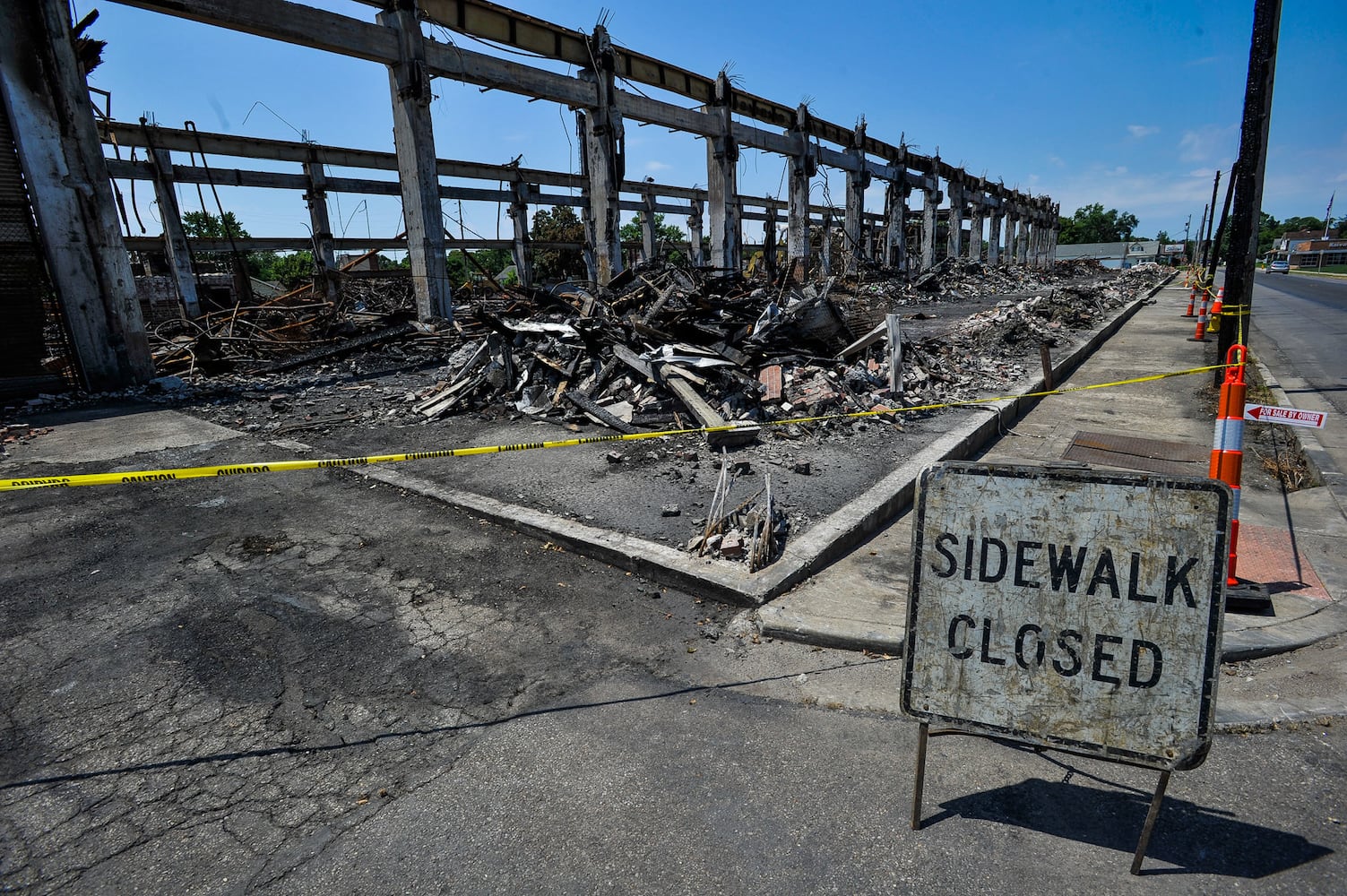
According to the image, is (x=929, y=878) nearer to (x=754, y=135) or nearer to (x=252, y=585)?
(x=252, y=585)

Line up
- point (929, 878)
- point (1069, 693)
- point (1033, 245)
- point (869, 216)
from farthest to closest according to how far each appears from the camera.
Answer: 1. point (1033, 245)
2. point (869, 216)
3. point (1069, 693)
4. point (929, 878)

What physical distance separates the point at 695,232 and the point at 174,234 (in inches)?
1073

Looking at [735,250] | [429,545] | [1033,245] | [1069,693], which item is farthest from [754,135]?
[1033,245]

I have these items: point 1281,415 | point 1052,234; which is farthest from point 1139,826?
point 1052,234

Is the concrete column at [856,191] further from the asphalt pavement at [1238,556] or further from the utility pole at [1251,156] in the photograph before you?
the asphalt pavement at [1238,556]

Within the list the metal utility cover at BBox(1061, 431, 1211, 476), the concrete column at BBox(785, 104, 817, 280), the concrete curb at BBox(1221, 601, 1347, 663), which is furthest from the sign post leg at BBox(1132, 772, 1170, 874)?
the concrete column at BBox(785, 104, 817, 280)

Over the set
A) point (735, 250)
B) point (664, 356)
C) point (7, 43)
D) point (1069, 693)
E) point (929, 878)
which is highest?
point (7, 43)

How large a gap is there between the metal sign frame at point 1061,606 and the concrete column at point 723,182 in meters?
20.6

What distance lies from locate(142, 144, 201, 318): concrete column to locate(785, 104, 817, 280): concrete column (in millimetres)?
20987

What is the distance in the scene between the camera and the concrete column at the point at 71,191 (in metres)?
10.0

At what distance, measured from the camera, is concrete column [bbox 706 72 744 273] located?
2212 cm

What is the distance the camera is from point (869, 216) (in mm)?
37594

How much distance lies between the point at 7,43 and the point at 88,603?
11.3 m

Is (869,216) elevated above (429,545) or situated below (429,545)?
above
